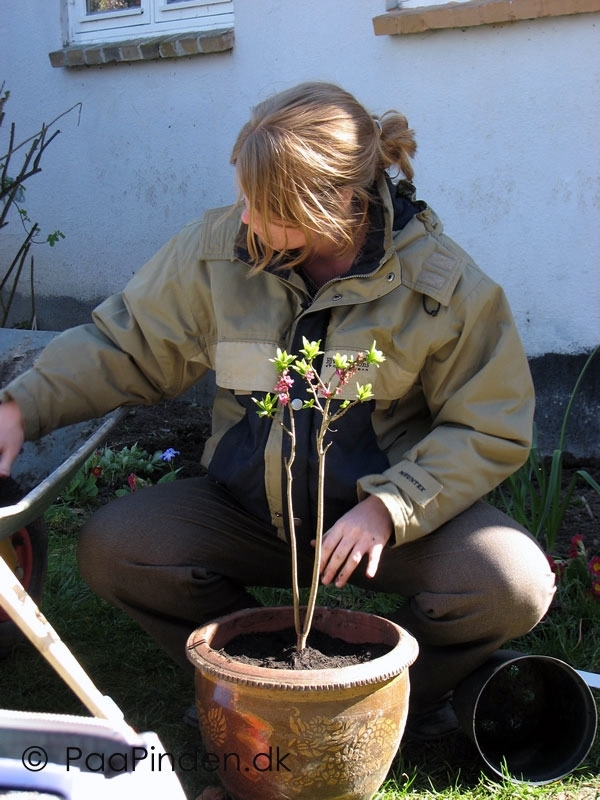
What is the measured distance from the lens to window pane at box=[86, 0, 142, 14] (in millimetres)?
4902

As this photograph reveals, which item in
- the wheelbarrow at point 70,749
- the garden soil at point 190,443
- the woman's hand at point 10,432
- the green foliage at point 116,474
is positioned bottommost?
the garden soil at point 190,443

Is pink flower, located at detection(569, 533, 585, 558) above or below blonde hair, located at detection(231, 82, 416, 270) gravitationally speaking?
below

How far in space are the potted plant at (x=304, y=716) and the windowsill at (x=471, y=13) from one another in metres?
2.14

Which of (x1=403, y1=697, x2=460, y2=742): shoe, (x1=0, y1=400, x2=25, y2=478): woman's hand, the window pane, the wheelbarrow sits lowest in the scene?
(x1=403, y1=697, x2=460, y2=742): shoe

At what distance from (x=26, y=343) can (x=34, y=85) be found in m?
2.89

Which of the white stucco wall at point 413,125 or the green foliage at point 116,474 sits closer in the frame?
the white stucco wall at point 413,125

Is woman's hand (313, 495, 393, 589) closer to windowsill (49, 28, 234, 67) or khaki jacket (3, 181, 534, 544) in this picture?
khaki jacket (3, 181, 534, 544)

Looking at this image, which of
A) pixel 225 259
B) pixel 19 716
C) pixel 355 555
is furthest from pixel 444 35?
pixel 19 716

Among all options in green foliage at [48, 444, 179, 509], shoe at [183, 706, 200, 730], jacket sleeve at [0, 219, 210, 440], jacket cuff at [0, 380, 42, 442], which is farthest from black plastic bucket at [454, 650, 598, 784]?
green foliage at [48, 444, 179, 509]

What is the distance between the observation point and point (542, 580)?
2053 mm

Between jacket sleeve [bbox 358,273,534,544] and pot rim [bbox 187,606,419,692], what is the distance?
0.66 ft

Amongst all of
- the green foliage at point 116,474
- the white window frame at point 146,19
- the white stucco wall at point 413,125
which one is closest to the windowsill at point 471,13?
Result: the white stucco wall at point 413,125

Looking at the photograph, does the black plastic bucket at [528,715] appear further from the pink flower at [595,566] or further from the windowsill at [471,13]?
the windowsill at [471,13]

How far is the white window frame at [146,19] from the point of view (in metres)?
4.52
